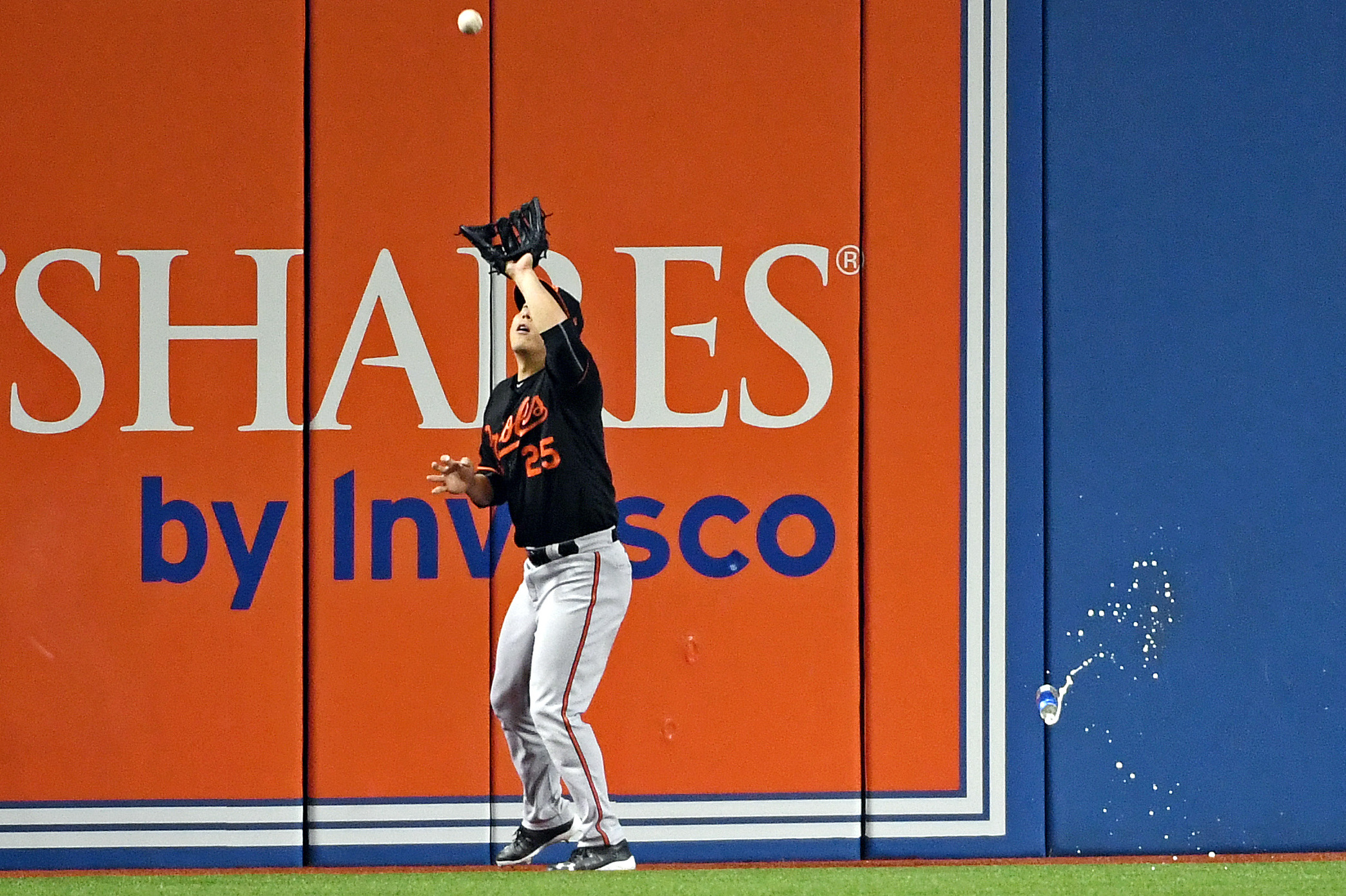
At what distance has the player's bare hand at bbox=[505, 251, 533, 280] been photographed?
11.8 feet

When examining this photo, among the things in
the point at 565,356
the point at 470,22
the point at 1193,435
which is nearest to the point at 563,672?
the point at 565,356

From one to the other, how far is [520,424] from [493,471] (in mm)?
144

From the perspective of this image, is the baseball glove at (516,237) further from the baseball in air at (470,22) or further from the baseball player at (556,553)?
the baseball in air at (470,22)

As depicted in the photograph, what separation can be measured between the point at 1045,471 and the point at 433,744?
1931 millimetres

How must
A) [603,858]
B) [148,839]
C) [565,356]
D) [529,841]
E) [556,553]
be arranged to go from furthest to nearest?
1. [148,839]
2. [529,841]
3. [603,858]
4. [556,553]
5. [565,356]

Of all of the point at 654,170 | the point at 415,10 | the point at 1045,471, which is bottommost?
the point at 1045,471

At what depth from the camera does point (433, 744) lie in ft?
13.5

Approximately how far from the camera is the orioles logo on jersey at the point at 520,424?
367 centimetres

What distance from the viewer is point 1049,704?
13.7 feet

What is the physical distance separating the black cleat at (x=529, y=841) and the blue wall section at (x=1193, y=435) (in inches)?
56.7

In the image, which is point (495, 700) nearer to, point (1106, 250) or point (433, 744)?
point (433, 744)

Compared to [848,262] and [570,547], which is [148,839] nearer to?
[570,547]

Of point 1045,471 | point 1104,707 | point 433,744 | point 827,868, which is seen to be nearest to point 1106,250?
point 1045,471

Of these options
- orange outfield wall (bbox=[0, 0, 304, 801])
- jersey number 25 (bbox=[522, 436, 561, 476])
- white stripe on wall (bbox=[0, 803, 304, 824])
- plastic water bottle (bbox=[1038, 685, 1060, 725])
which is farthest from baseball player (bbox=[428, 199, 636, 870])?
plastic water bottle (bbox=[1038, 685, 1060, 725])
